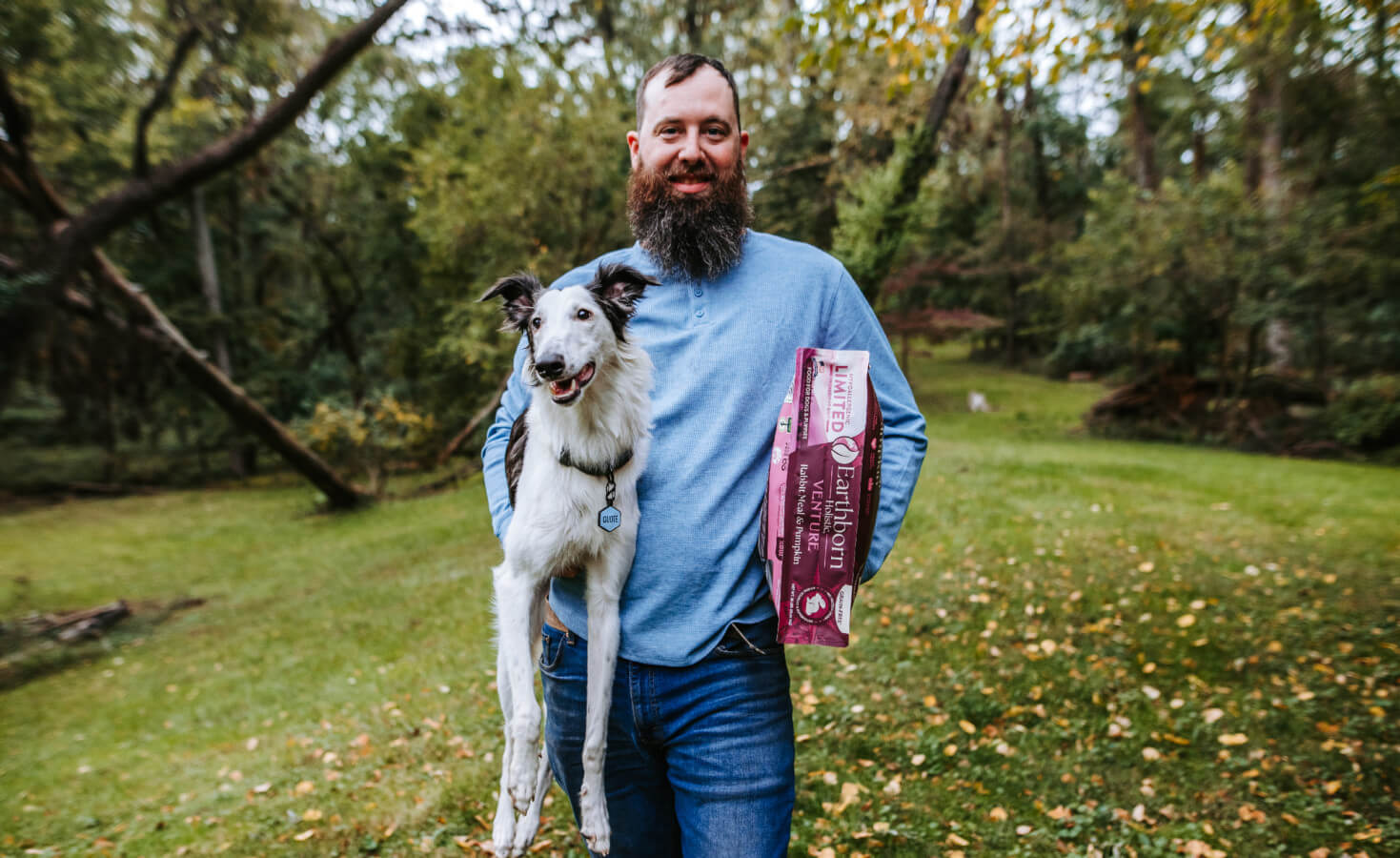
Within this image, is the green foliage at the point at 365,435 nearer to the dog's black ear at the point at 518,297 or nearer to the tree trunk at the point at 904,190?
the tree trunk at the point at 904,190

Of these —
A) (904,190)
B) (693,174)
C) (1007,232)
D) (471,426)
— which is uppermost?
(1007,232)

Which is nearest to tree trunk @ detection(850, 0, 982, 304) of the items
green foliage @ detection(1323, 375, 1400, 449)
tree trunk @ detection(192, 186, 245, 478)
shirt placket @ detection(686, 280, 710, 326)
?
shirt placket @ detection(686, 280, 710, 326)

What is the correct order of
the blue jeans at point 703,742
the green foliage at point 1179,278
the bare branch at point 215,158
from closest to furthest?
the blue jeans at point 703,742 → the bare branch at point 215,158 → the green foliage at point 1179,278

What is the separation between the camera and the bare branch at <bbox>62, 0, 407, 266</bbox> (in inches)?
326

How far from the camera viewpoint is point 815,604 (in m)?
1.67

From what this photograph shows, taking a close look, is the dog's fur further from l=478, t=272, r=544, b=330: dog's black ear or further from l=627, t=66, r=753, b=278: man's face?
l=627, t=66, r=753, b=278: man's face

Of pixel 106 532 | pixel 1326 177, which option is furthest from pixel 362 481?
pixel 1326 177

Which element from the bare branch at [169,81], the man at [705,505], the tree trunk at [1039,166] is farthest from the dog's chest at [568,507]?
the tree trunk at [1039,166]

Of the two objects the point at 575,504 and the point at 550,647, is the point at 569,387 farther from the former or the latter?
the point at 550,647

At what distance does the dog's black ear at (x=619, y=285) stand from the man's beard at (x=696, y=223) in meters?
0.15

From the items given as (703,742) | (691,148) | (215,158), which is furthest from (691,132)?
(215,158)

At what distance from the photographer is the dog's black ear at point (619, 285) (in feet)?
6.18

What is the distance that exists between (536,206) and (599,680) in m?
17.3

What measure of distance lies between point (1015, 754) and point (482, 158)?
18.1 meters
